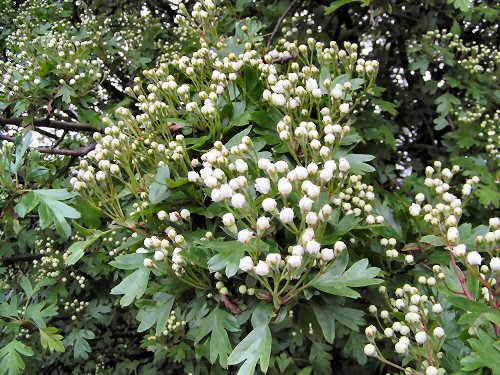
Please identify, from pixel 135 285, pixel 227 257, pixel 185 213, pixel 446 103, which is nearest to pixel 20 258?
pixel 135 285

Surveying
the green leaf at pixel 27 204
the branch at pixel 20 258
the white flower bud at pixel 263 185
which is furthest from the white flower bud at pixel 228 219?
the branch at pixel 20 258

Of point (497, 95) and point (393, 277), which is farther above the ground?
point (393, 277)

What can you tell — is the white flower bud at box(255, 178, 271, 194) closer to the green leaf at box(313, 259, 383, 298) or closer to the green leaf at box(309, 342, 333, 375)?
the green leaf at box(313, 259, 383, 298)

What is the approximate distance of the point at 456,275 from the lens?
1490 mm

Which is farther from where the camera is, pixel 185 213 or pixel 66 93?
pixel 66 93

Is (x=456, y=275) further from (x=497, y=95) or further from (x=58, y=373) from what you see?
(x=58, y=373)

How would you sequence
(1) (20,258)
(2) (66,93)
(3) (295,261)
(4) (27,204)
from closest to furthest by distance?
(3) (295,261) → (4) (27,204) → (2) (66,93) → (1) (20,258)

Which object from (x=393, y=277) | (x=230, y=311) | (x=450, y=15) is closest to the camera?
(x=230, y=311)

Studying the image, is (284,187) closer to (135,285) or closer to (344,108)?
(344,108)

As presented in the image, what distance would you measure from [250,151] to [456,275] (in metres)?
0.77

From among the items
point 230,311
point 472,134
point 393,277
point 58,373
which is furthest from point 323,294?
point 58,373

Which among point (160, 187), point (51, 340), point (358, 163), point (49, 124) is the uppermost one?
point (160, 187)

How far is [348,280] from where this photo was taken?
1.34 m

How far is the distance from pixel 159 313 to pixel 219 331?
0.24 m
